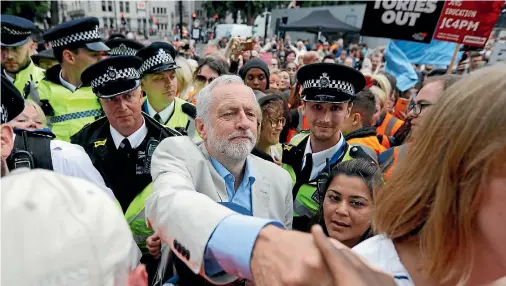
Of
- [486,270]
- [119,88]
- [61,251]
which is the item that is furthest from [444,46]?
[61,251]

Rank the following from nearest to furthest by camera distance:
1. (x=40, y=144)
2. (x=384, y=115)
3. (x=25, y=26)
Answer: (x=40, y=144)
(x=25, y=26)
(x=384, y=115)

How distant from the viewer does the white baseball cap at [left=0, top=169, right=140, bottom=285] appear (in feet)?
2.23

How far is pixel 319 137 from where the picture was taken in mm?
2582

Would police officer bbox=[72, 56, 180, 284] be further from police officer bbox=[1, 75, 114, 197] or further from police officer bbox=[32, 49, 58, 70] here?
police officer bbox=[32, 49, 58, 70]

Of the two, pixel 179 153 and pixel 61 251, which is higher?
pixel 61 251

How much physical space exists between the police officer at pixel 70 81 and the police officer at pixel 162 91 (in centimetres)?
47

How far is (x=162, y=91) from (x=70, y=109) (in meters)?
0.83

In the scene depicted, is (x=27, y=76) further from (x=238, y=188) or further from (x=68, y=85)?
(x=238, y=188)

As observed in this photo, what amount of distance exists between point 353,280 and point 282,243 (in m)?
0.14

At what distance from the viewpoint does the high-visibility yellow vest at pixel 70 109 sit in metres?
3.17

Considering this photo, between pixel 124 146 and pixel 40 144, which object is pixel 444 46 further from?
pixel 40 144

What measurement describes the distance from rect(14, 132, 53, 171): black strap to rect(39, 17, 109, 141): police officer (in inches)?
55.7

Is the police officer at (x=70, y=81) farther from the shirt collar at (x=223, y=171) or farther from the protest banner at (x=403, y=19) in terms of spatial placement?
Result: the protest banner at (x=403, y=19)

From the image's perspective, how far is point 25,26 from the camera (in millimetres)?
3998
